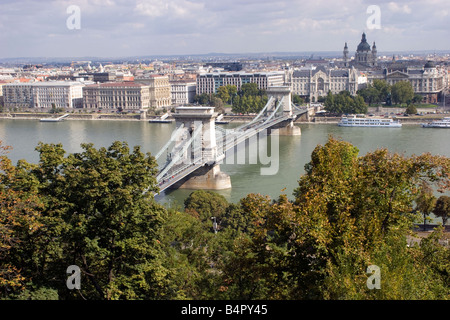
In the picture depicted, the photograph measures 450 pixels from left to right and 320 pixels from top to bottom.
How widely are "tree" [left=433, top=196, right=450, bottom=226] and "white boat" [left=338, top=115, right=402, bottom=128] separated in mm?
14879

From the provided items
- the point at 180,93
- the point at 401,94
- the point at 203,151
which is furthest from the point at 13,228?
the point at 180,93

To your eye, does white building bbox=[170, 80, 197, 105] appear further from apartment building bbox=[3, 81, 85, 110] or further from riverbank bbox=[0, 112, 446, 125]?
riverbank bbox=[0, 112, 446, 125]

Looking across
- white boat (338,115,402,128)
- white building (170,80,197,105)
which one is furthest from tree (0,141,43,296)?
white building (170,80,197,105)

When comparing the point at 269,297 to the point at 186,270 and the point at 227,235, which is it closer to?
the point at 186,270

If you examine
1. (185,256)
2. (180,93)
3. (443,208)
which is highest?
(185,256)

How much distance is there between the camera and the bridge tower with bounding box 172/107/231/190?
13.4m

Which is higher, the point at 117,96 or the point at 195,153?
the point at 117,96

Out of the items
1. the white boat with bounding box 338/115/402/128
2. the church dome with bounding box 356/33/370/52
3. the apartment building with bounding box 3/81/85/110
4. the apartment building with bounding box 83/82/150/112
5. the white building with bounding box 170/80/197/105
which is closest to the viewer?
the white boat with bounding box 338/115/402/128

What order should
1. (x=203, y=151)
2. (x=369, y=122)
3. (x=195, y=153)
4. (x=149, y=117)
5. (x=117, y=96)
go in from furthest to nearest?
(x=117, y=96), (x=149, y=117), (x=369, y=122), (x=195, y=153), (x=203, y=151)

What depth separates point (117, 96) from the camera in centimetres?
3356

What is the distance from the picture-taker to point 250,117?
28.9 m

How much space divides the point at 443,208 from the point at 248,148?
918 centimetres

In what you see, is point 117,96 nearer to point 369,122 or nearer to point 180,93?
point 180,93

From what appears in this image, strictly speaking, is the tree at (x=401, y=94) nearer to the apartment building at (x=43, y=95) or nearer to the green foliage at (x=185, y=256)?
the apartment building at (x=43, y=95)
